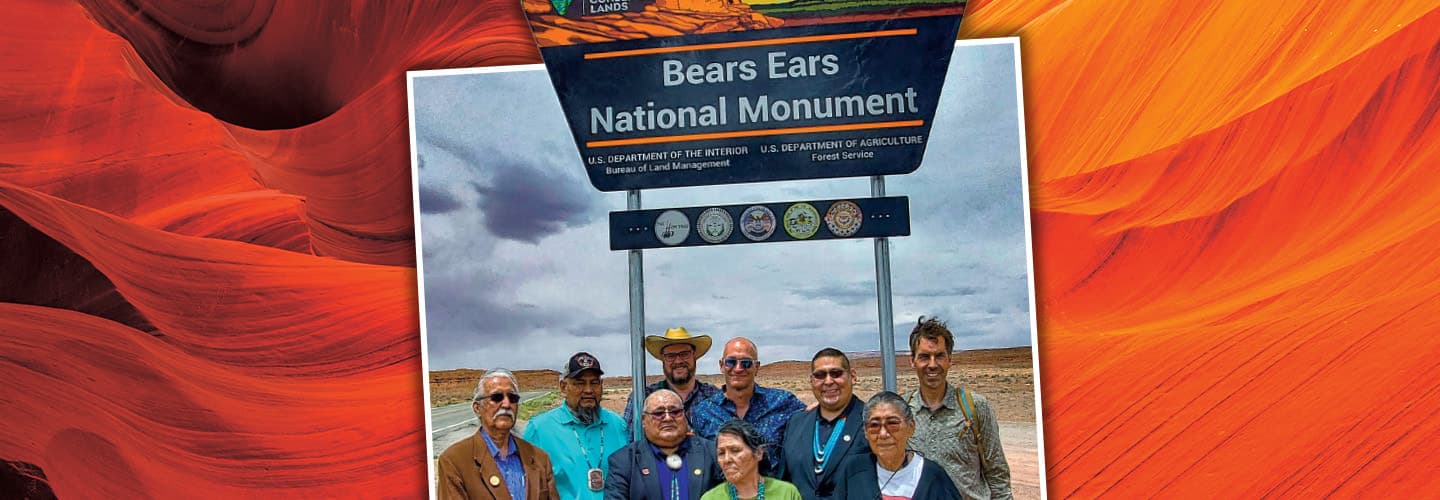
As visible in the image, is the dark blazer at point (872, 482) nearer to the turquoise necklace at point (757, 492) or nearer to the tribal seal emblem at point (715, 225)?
the turquoise necklace at point (757, 492)

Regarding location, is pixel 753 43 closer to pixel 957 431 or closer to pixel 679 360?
pixel 679 360

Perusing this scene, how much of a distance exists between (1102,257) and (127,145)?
3344 mm

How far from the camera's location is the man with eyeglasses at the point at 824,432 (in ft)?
11.2

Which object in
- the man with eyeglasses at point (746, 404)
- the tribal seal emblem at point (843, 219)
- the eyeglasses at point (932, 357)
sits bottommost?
the man with eyeglasses at point (746, 404)

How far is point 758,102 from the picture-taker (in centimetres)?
372

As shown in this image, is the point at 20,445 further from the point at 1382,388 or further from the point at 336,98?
the point at 1382,388

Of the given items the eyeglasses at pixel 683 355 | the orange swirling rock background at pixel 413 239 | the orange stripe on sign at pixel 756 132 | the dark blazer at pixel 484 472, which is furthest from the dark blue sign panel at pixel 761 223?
the dark blazer at pixel 484 472

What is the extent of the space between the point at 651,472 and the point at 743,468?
0.34m

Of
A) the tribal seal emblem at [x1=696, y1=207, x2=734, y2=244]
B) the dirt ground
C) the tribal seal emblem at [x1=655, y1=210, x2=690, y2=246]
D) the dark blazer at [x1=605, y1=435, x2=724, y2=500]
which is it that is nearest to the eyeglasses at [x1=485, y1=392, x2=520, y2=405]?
the dirt ground

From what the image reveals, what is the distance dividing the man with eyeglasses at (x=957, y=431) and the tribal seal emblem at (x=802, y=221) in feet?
1.64

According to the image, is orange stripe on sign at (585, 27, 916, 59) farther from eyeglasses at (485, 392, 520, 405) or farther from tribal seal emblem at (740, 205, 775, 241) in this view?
eyeglasses at (485, 392, 520, 405)

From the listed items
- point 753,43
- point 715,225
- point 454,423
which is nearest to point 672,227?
point 715,225

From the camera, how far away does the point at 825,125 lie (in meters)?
3.70

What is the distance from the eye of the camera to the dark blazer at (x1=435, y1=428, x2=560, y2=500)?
3.59 metres
